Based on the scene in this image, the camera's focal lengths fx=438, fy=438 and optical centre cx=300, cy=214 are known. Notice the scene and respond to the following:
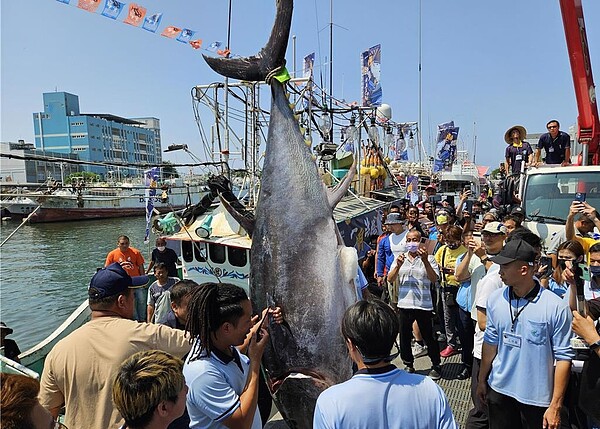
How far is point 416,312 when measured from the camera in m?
3.78

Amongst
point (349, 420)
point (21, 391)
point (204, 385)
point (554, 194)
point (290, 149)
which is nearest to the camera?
point (21, 391)

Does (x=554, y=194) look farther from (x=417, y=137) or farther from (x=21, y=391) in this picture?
(x=417, y=137)

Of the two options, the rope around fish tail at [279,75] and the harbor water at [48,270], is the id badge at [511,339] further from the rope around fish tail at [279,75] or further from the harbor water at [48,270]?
the harbor water at [48,270]

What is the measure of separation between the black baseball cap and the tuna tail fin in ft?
5.89

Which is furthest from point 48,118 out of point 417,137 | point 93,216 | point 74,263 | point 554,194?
point 554,194

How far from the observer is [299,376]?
2.24 m

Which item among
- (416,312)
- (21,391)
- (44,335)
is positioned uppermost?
(21,391)

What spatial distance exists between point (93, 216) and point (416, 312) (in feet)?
107

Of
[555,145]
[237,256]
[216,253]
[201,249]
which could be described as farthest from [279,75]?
→ [555,145]

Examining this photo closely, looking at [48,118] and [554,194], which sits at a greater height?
[48,118]

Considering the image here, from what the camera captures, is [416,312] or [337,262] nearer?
[337,262]

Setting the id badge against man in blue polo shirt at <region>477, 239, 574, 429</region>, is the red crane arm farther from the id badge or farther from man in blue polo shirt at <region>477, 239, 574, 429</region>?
the id badge

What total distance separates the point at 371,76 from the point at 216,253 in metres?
11.5

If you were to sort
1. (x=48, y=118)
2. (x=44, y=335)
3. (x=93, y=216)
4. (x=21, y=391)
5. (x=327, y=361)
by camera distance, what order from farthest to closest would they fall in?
(x=48, y=118), (x=93, y=216), (x=44, y=335), (x=327, y=361), (x=21, y=391)
